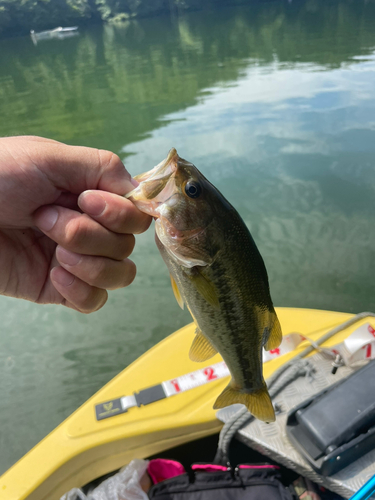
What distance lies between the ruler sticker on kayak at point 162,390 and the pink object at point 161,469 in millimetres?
461

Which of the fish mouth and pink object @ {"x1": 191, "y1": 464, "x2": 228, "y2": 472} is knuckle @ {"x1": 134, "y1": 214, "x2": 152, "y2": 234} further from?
pink object @ {"x1": 191, "y1": 464, "x2": 228, "y2": 472}

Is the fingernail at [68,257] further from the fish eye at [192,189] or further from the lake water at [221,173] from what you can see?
the lake water at [221,173]

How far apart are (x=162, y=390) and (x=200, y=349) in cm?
153

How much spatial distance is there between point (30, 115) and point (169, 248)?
55.6ft

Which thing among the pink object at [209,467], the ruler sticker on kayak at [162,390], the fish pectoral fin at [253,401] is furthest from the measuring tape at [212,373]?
the fish pectoral fin at [253,401]

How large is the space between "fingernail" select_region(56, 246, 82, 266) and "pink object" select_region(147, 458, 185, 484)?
5.95ft

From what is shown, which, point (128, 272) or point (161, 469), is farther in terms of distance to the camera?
point (161, 469)

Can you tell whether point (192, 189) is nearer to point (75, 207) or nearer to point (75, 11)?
point (75, 207)

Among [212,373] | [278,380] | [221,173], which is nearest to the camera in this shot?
[278,380]

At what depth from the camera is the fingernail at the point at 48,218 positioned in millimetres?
1489

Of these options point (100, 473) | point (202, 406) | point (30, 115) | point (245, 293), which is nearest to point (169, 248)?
point (245, 293)

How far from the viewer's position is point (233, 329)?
5.05 ft

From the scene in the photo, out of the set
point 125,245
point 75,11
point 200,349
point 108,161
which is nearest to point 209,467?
point 200,349

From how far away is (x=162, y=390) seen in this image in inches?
117
